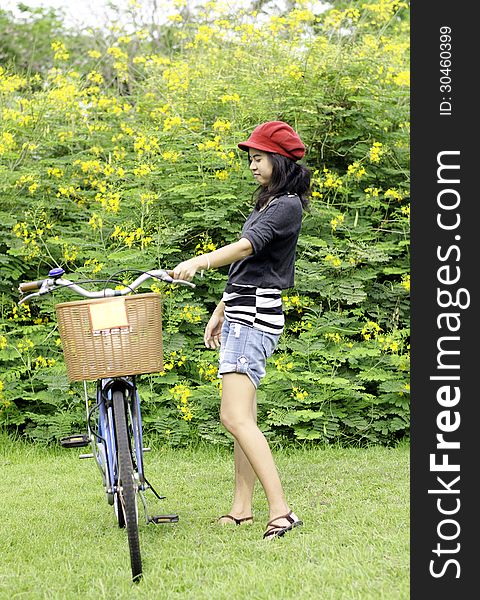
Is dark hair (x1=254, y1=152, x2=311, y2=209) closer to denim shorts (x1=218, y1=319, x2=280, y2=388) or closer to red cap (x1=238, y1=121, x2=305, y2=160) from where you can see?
red cap (x1=238, y1=121, x2=305, y2=160)

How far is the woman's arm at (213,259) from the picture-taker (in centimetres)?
373

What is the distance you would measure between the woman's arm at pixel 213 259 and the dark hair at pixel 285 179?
A: 0.39 meters

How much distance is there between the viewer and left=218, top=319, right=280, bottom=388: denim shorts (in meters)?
4.24

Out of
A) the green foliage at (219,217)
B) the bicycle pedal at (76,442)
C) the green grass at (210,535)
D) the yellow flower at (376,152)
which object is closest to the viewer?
the green grass at (210,535)

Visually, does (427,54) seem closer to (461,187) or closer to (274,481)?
(461,187)

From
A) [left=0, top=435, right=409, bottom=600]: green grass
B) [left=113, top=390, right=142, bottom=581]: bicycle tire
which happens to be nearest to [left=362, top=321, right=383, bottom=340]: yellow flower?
[left=0, top=435, right=409, bottom=600]: green grass

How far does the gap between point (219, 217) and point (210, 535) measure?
3.19 meters

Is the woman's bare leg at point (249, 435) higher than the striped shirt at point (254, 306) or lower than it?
lower

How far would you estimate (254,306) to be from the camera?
428 cm

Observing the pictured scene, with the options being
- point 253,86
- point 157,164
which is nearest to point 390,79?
point 253,86

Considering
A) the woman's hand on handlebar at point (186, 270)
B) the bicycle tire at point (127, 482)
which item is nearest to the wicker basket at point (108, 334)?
the woman's hand on handlebar at point (186, 270)

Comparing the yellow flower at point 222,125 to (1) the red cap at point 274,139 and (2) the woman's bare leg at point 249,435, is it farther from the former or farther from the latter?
(2) the woman's bare leg at point 249,435

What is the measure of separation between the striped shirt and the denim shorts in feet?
0.10

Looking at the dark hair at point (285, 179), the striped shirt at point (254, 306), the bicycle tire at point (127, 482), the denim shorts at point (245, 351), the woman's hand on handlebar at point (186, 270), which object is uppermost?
the dark hair at point (285, 179)
